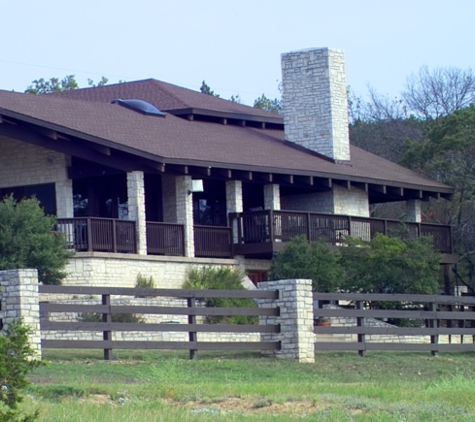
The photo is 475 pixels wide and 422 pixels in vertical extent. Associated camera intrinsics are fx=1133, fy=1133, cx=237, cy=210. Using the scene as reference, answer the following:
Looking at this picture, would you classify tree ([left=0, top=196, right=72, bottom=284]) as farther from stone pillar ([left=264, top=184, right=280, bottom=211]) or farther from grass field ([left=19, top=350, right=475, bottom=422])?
stone pillar ([left=264, top=184, right=280, bottom=211])

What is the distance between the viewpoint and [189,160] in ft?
97.2

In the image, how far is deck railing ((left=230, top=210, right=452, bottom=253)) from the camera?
3238 centimetres

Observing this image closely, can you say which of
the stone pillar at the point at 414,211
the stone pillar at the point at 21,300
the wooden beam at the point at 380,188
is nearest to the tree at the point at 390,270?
the wooden beam at the point at 380,188

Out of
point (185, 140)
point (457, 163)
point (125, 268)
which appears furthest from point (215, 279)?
point (457, 163)

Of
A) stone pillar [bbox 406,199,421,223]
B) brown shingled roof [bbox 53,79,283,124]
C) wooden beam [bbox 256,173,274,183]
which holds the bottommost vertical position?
stone pillar [bbox 406,199,421,223]

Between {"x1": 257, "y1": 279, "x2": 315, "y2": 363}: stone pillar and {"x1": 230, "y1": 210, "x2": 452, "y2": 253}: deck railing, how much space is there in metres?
11.6

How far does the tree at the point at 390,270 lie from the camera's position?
29.8 metres

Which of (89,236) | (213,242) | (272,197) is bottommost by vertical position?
(213,242)

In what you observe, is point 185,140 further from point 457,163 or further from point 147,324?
point 147,324

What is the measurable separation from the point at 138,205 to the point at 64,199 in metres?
2.46

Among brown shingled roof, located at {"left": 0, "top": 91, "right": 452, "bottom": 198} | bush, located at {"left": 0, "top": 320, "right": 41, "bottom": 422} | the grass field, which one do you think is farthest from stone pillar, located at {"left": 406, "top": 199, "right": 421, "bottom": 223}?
bush, located at {"left": 0, "top": 320, "right": 41, "bottom": 422}

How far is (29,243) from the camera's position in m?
25.7

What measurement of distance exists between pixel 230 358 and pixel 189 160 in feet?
35.1

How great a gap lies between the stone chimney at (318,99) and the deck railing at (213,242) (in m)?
5.16
